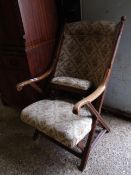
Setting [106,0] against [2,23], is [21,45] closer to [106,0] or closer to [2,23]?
[2,23]

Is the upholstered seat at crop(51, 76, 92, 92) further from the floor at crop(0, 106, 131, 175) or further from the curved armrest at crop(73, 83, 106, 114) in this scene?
the floor at crop(0, 106, 131, 175)

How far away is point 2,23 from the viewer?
5.50 feet

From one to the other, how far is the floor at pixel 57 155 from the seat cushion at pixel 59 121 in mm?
348

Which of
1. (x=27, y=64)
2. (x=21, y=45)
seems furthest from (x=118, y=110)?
(x=21, y=45)

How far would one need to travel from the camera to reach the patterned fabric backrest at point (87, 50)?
153cm

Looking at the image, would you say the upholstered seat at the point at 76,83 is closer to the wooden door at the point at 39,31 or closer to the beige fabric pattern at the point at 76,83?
the beige fabric pattern at the point at 76,83

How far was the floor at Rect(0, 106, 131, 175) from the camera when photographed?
57.1 inches

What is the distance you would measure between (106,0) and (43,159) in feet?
4.78

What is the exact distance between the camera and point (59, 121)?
1327 millimetres

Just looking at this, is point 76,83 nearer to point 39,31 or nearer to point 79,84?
point 79,84

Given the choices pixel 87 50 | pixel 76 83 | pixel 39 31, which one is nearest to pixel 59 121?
pixel 76 83

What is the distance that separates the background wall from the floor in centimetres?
22

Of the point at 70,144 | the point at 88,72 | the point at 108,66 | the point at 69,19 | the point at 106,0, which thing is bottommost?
the point at 70,144

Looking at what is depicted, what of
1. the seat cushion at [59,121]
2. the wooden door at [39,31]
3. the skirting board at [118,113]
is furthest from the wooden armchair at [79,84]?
the skirting board at [118,113]
